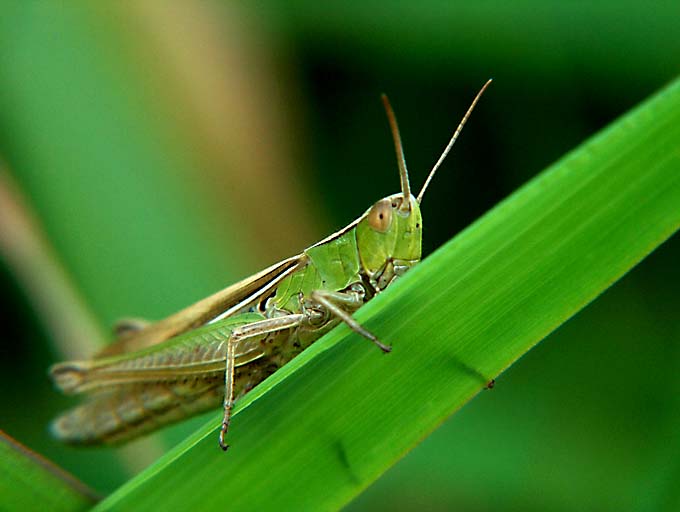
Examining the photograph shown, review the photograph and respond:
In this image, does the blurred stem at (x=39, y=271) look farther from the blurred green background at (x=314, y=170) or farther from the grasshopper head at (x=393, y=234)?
the grasshopper head at (x=393, y=234)

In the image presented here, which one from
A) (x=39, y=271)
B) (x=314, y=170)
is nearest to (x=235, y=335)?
(x=39, y=271)

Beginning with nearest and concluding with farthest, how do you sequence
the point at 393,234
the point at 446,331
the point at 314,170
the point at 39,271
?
1. the point at 446,331
2. the point at 393,234
3. the point at 39,271
4. the point at 314,170

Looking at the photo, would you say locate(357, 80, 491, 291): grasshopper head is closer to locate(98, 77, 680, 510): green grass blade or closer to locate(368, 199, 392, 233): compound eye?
locate(368, 199, 392, 233): compound eye

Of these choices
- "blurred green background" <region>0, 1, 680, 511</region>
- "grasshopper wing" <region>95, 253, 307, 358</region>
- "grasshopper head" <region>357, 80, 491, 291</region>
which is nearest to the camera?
"grasshopper head" <region>357, 80, 491, 291</region>

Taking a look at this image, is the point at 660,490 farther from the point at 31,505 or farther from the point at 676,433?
the point at 31,505

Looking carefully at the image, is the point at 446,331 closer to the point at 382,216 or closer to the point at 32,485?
the point at 382,216

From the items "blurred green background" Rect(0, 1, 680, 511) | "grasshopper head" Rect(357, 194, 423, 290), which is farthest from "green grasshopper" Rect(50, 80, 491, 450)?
"blurred green background" Rect(0, 1, 680, 511)
